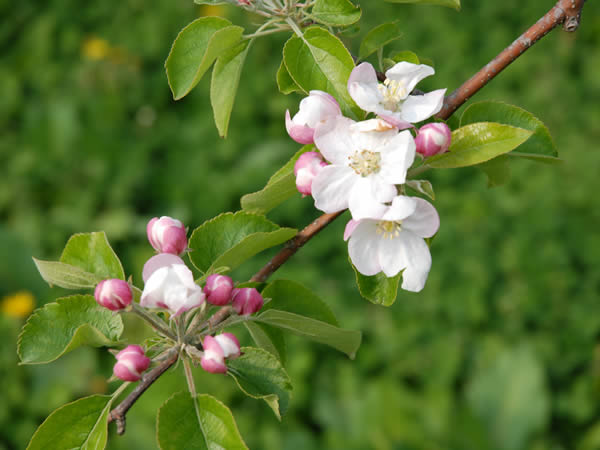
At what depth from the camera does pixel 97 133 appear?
11.3ft

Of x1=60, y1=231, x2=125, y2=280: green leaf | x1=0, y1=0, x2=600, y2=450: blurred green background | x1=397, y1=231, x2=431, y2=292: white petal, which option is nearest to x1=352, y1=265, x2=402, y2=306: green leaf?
x1=397, y1=231, x2=431, y2=292: white petal

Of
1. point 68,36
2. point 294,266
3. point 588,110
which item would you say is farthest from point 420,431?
point 68,36

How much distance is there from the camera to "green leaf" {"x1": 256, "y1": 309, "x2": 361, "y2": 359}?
95 centimetres

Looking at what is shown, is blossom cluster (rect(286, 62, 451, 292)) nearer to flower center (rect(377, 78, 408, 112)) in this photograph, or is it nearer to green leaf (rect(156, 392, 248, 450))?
flower center (rect(377, 78, 408, 112))

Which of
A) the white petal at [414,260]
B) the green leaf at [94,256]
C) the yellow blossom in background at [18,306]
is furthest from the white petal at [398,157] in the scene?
the yellow blossom in background at [18,306]

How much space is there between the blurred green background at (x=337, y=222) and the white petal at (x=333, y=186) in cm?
170

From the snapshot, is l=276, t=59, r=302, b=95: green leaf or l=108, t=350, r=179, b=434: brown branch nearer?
l=108, t=350, r=179, b=434: brown branch

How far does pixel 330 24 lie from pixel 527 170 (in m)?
2.46

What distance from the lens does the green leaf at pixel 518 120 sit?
1.04 meters

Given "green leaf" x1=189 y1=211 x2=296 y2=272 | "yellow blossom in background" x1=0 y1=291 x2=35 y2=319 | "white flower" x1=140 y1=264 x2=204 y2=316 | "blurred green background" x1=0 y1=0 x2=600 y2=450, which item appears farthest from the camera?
"yellow blossom in background" x1=0 y1=291 x2=35 y2=319

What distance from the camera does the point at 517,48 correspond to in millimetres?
1026

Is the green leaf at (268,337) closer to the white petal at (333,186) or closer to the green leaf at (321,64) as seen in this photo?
the white petal at (333,186)

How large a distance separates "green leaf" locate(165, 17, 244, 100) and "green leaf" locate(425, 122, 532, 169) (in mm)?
354

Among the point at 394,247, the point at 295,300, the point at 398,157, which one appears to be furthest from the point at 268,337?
the point at 398,157
